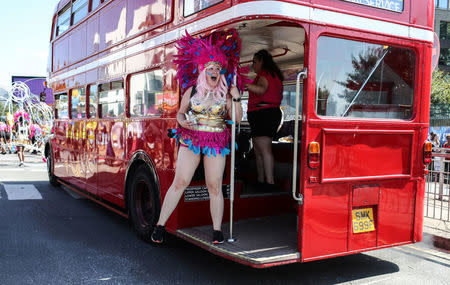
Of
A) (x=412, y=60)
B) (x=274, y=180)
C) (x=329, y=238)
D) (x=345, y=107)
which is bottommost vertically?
(x=329, y=238)

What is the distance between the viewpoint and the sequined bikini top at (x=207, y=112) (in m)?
4.35

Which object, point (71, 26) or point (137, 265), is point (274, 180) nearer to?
point (137, 265)

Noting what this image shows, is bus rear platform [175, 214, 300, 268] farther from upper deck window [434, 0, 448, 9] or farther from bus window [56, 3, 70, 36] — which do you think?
upper deck window [434, 0, 448, 9]

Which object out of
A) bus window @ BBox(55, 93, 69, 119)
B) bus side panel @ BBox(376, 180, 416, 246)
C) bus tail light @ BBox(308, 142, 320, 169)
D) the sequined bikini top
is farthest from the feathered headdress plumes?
bus window @ BBox(55, 93, 69, 119)

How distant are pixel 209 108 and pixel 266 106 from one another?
1.38 metres

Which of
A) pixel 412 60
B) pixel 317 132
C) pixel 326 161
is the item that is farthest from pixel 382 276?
pixel 412 60

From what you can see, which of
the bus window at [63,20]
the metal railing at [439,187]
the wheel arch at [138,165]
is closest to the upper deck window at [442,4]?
the metal railing at [439,187]

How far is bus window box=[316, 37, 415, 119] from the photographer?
406 centimetres

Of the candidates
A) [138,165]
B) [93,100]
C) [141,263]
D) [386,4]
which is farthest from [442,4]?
[141,263]

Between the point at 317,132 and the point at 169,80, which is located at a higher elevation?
the point at 169,80

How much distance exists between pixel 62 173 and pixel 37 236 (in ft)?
12.0

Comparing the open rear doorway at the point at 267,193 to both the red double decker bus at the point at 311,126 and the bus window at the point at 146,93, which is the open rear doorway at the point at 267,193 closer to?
the red double decker bus at the point at 311,126

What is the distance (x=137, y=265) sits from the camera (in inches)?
185

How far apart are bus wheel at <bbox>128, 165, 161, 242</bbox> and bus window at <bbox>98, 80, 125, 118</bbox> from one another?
3.53 feet
